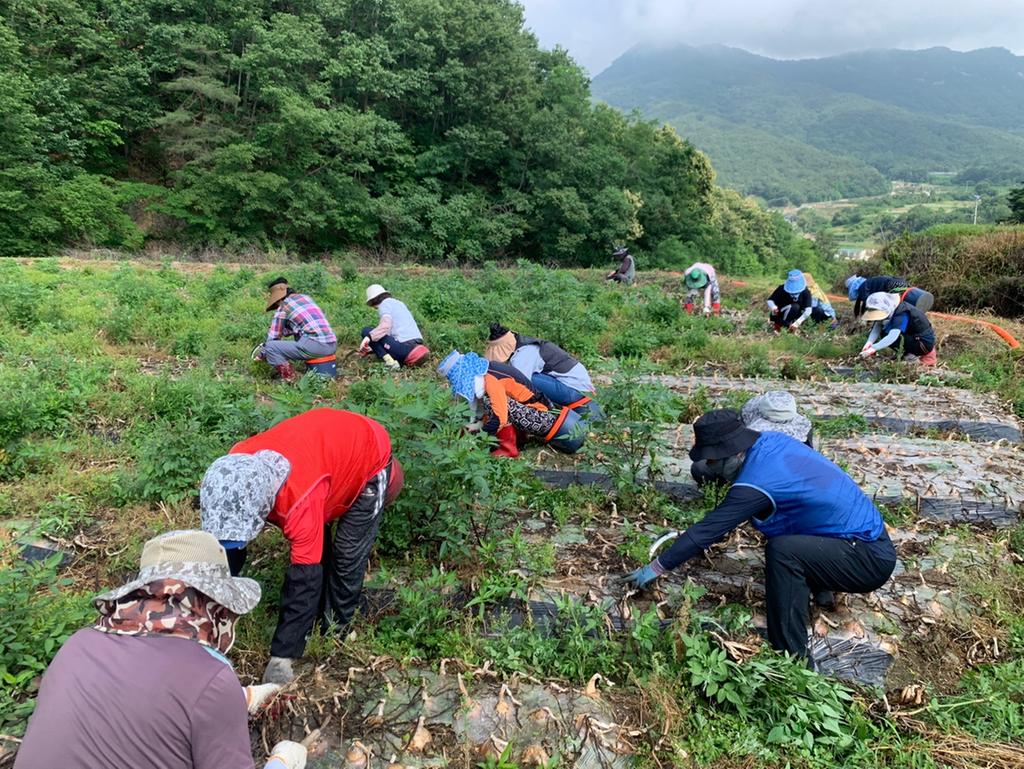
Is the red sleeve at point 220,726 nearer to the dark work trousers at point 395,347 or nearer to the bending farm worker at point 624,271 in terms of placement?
the dark work trousers at point 395,347

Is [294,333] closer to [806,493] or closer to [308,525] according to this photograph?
[308,525]

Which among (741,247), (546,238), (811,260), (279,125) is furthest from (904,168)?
(279,125)

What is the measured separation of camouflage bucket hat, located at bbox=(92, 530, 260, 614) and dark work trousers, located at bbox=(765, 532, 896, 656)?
8.02ft

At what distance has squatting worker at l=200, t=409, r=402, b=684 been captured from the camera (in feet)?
7.86

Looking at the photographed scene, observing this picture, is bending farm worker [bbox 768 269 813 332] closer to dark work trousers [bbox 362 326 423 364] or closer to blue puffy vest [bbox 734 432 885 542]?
dark work trousers [bbox 362 326 423 364]

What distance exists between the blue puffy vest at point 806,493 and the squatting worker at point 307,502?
1933 millimetres

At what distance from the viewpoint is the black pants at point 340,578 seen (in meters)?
2.83

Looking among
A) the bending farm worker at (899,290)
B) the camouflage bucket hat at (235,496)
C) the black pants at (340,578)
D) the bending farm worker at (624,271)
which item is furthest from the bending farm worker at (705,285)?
the camouflage bucket hat at (235,496)

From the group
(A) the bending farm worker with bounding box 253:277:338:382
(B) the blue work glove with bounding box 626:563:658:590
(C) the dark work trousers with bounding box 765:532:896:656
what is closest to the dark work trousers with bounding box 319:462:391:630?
(B) the blue work glove with bounding box 626:563:658:590

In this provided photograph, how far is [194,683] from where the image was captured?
1769mm

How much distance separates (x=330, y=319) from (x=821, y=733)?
27.2 feet

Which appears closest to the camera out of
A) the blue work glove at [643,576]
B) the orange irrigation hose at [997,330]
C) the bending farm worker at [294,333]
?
the blue work glove at [643,576]

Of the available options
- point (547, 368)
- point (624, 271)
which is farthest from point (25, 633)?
point (624, 271)

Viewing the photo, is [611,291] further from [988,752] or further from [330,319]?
[988,752]
